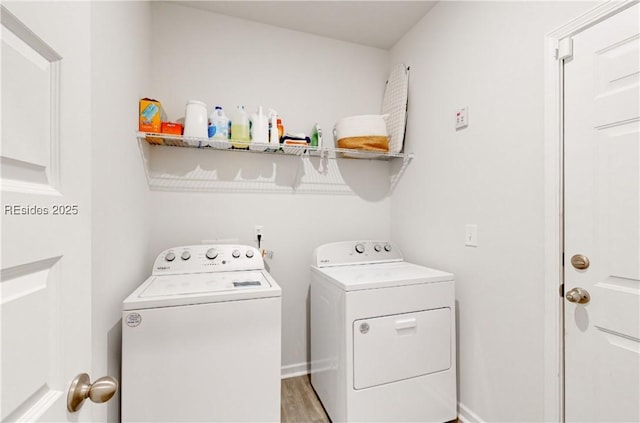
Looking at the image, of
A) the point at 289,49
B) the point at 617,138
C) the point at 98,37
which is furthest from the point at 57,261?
the point at 289,49

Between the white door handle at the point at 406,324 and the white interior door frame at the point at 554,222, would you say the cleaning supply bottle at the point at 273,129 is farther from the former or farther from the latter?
the white interior door frame at the point at 554,222

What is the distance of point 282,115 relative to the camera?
2.26 metres

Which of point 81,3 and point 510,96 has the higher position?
point 510,96

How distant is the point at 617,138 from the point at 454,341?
49.4 inches

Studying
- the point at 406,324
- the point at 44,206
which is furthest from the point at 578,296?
the point at 44,206

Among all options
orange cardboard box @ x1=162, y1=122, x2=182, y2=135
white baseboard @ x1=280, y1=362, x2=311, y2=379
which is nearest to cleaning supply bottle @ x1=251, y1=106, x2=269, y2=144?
orange cardboard box @ x1=162, y1=122, x2=182, y2=135

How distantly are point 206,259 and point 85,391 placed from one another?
1301 millimetres

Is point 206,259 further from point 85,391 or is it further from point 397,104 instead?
point 397,104

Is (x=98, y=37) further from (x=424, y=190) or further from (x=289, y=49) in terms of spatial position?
(x=424, y=190)

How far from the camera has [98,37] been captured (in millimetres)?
1073

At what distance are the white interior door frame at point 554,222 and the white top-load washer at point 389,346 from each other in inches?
19.3

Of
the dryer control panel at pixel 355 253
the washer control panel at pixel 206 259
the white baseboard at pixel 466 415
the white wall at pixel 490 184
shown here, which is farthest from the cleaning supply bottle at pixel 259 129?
the white baseboard at pixel 466 415

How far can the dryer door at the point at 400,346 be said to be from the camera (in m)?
1.57

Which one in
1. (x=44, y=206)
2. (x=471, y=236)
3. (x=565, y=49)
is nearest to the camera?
(x=44, y=206)
